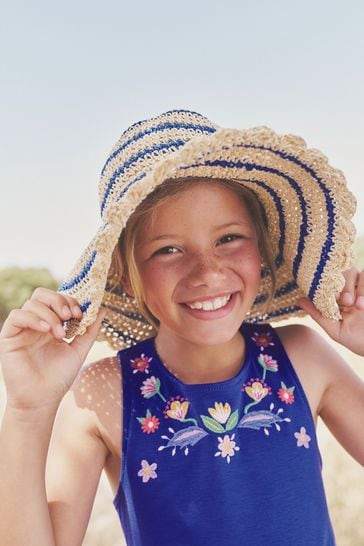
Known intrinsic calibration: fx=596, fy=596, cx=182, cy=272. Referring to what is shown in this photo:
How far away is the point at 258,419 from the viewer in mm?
1525

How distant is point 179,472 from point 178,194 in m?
0.67

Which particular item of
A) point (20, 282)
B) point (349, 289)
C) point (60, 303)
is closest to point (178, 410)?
point (60, 303)

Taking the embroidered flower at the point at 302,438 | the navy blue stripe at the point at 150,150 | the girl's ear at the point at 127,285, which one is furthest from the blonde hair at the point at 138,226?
the embroidered flower at the point at 302,438

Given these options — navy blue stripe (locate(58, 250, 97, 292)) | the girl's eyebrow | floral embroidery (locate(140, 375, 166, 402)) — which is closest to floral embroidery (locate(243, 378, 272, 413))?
floral embroidery (locate(140, 375, 166, 402))

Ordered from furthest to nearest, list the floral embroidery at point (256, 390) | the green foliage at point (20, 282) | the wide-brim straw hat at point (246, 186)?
the green foliage at point (20, 282)
the floral embroidery at point (256, 390)
the wide-brim straw hat at point (246, 186)

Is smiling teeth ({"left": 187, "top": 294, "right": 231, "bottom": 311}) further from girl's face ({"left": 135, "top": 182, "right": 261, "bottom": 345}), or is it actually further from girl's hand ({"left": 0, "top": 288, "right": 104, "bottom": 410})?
girl's hand ({"left": 0, "top": 288, "right": 104, "bottom": 410})

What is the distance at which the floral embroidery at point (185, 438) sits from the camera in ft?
4.82

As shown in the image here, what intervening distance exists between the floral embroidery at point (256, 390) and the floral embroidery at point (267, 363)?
4 centimetres

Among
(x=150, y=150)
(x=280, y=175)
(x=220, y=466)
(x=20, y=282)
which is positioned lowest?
(x=20, y=282)

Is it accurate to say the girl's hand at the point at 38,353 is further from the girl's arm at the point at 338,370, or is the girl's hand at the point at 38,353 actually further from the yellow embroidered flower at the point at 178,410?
the girl's arm at the point at 338,370

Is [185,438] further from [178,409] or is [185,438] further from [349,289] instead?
[349,289]

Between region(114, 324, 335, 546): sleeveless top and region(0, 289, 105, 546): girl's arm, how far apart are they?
174 mm

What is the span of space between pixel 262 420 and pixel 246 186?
605 millimetres

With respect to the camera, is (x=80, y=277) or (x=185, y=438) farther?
(x=185, y=438)
